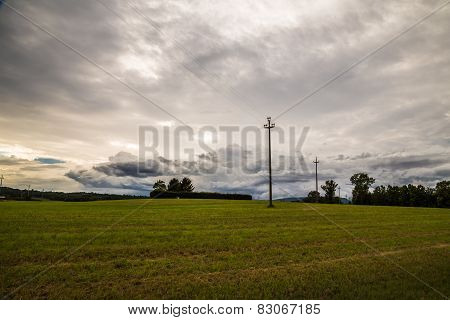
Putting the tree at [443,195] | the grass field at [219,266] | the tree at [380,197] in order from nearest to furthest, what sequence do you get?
the grass field at [219,266]
the tree at [443,195]
the tree at [380,197]

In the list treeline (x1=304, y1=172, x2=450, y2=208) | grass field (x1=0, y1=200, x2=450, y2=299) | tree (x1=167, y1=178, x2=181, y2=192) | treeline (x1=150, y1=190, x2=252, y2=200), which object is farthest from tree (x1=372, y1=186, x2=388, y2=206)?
grass field (x1=0, y1=200, x2=450, y2=299)

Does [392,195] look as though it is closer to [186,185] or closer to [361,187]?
[361,187]

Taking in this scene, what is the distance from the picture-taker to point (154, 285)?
274 inches

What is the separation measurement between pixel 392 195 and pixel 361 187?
33.5 feet

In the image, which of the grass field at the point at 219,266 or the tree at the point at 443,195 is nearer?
the grass field at the point at 219,266

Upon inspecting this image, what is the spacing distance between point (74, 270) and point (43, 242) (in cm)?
488

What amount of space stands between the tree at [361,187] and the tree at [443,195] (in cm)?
2007

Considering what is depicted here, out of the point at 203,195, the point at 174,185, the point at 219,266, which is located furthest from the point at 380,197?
the point at 219,266

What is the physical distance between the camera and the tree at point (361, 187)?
342 feet

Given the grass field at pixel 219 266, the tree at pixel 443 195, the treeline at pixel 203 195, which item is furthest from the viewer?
the tree at pixel 443 195

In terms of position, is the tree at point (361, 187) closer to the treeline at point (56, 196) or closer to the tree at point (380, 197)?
the tree at point (380, 197)

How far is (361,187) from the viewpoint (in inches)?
4190

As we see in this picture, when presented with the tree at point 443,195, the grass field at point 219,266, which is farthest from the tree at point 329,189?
the grass field at point 219,266
